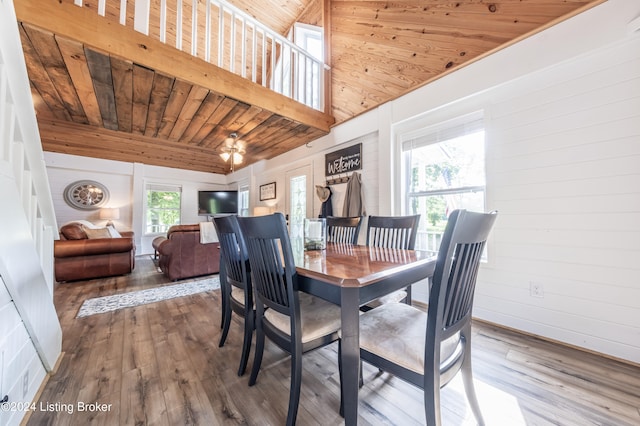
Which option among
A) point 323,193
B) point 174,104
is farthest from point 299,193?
point 174,104

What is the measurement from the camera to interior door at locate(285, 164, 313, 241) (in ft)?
14.2

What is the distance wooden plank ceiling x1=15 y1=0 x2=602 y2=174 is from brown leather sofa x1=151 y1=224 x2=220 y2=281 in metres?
1.66

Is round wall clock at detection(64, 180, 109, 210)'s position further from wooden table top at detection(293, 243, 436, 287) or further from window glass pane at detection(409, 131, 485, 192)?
window glass pane at detection(409, 131, 485, 192)

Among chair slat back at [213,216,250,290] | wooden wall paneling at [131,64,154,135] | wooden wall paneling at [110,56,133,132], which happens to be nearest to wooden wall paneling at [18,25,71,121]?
wooden wall paneling at [110,56,133,132]

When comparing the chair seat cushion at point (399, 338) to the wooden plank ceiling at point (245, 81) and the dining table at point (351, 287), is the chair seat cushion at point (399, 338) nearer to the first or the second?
the dining table at point (351, 287)

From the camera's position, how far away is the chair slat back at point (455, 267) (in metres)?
0.79

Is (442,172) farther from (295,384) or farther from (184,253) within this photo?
(184,253)

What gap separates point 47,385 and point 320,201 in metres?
3.36

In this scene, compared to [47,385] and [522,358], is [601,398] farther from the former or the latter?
[47,385]

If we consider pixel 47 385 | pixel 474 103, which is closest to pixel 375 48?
pixel 474 103

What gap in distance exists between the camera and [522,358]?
1602mm

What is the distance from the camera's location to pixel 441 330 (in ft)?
2.83

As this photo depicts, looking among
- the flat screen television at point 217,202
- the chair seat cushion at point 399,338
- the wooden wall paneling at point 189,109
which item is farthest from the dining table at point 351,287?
the flat screen television at point 217,202

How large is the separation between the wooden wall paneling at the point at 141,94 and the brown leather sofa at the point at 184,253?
1626 millimetres
